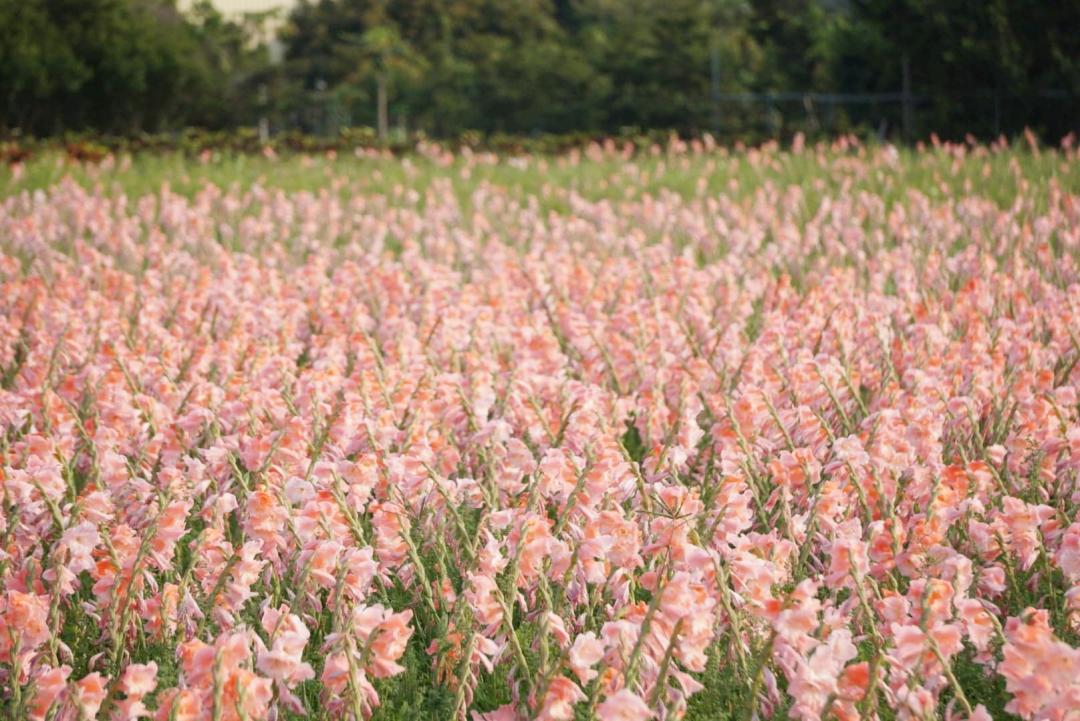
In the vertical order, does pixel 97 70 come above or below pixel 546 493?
above

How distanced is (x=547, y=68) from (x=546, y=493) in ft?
89.1

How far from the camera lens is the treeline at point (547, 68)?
17.5 meters

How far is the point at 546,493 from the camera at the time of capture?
2.77 metres

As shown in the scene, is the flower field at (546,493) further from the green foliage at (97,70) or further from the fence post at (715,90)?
the green foliage at (97,70)

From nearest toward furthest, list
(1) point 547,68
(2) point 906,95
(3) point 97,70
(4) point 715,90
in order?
(2) point 906,95 < (4) point 715,90 < (3) point 97,70 < (1) point 547,68

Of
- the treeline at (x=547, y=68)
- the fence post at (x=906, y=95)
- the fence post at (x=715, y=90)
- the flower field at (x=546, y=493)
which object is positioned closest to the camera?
the flower field at (x=546, y=493)

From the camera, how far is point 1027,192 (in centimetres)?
928

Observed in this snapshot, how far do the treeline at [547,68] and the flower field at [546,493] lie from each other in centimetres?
1058

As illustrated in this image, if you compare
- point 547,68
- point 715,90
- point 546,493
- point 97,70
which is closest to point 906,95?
point 715,90

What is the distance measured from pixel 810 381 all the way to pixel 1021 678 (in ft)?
6.43

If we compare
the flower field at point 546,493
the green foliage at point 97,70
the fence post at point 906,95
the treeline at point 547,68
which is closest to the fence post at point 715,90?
the treeline at point 547,68

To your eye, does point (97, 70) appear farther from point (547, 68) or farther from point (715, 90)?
point (715, 90)

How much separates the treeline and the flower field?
10583 mm

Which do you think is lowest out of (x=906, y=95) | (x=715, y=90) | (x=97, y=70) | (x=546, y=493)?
(x=546, y=493)
